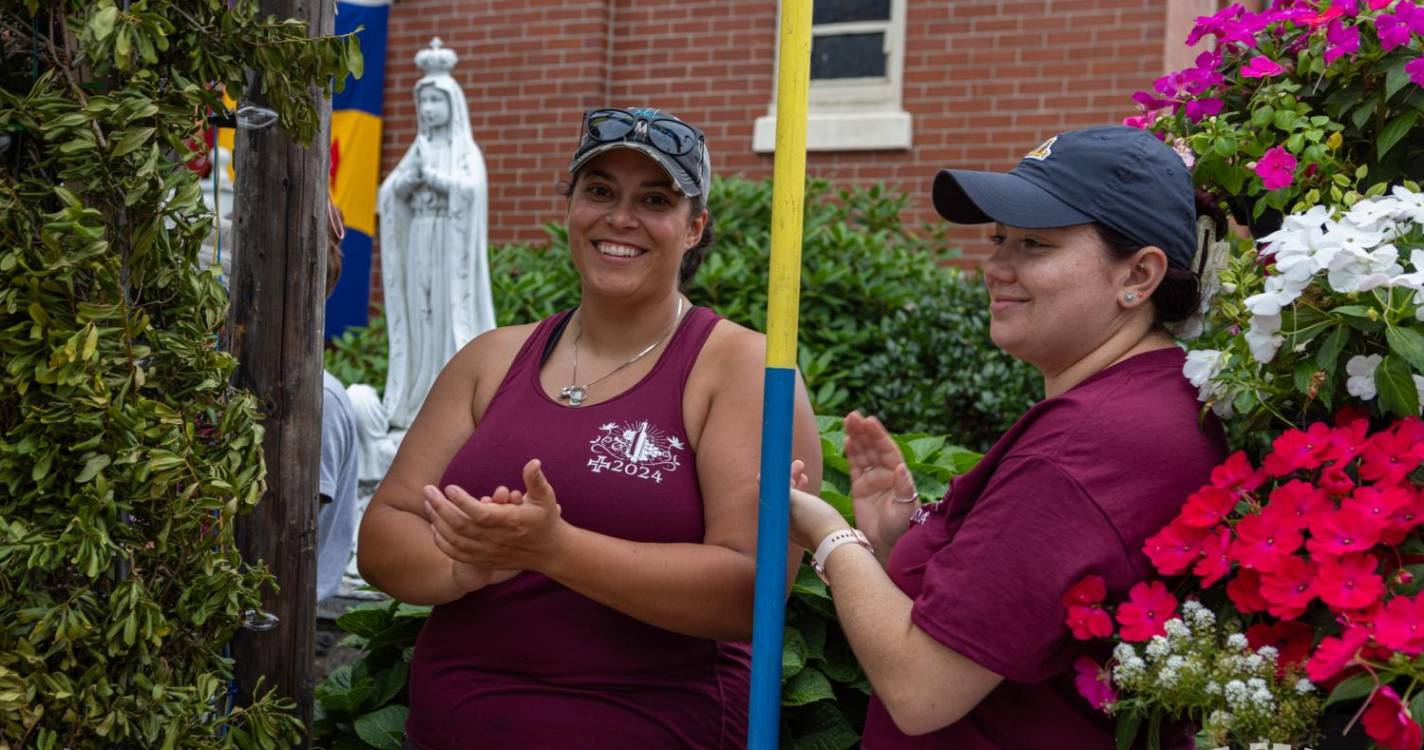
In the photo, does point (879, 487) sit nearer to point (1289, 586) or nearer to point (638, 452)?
point (638, 452)

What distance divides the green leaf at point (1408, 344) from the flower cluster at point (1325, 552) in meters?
0.08

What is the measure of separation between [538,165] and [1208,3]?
13.6ft

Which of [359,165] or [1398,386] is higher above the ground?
[359,165]

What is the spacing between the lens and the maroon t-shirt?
1915mm

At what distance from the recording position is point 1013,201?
2105mm

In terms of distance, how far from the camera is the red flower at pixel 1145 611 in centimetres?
189

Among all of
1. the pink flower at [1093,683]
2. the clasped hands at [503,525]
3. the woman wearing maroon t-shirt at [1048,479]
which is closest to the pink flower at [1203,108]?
the woman wearing maroon t-shirt at [1048,479]

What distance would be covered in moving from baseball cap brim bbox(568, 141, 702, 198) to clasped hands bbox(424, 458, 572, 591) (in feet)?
2.05

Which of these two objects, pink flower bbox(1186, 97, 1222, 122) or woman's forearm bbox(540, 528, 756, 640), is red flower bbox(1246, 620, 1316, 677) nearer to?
woman's forearm bbox(540, 528, 756, 640)

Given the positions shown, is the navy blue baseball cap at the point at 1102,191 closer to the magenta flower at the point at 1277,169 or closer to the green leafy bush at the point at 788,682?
the magenta flower at the point at 1277,169

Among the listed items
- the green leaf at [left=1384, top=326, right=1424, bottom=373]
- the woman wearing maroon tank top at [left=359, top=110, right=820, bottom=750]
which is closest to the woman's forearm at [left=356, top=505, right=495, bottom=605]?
the woman wearing maroon tank top at [left=359, top=110, right=820, bottom=750]

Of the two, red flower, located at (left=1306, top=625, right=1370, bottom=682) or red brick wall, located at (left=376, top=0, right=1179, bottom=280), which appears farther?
red brick wall, located at (left=376, top=0, right=1179, bottom=280)

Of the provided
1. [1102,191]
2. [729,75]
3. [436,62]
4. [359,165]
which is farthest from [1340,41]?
[359,165]

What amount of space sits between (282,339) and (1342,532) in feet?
6.39
